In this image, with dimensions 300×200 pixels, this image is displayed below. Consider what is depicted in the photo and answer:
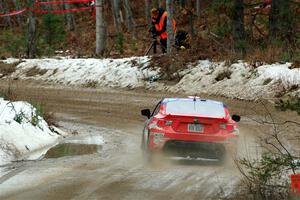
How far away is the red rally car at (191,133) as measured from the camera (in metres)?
Answer: 10.8

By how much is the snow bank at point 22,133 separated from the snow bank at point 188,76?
8077mm

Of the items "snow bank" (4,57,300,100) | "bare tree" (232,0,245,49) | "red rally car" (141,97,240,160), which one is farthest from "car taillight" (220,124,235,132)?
"bare tree" (232,0,245,49)

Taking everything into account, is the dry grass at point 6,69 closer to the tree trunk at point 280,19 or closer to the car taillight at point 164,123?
the tree trunk at point 280,19

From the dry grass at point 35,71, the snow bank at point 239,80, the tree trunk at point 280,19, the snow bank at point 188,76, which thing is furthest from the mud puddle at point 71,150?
the dry grass at point 35,71

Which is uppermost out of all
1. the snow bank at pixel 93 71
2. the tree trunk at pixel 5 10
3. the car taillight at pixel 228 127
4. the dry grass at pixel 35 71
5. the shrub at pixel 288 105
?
the shrub at pixel 288 105

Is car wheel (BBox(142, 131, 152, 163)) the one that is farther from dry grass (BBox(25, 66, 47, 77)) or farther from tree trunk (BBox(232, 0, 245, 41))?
dry grass (BBox(25, 66, 47, 77))

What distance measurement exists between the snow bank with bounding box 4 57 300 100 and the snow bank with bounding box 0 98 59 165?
8077mm

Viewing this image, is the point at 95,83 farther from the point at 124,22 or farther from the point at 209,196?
the point at 124,22

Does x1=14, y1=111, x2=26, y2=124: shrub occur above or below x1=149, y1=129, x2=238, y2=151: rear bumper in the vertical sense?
below

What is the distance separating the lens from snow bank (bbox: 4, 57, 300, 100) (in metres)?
20.1

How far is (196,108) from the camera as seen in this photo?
37.1 feet

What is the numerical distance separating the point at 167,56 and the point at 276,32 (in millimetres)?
4516

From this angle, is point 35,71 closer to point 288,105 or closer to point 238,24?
point 238,24

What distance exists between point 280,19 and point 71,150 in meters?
15.5
